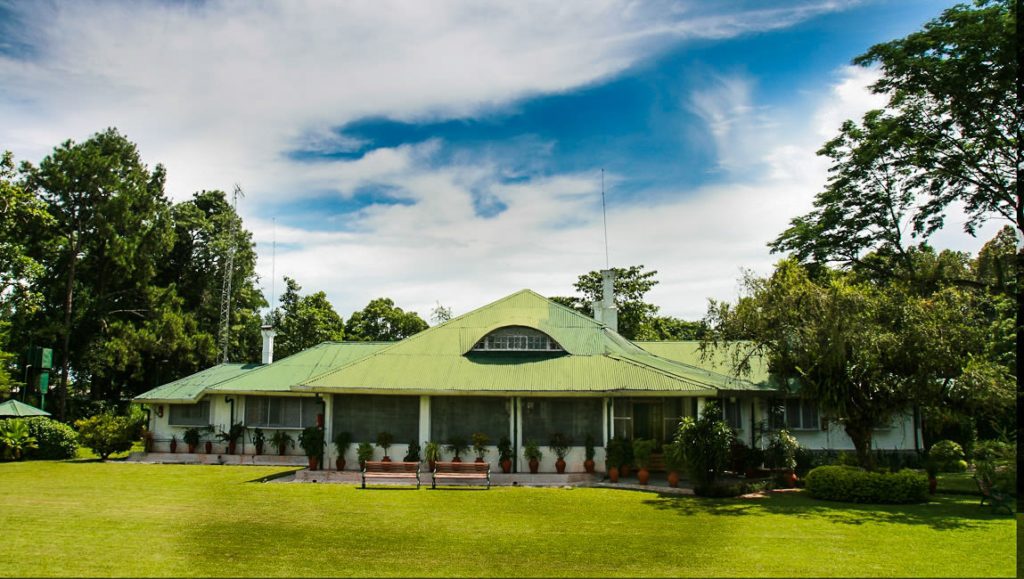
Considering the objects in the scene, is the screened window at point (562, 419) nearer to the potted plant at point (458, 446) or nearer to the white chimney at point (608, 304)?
the potted plant at point (458, 446)

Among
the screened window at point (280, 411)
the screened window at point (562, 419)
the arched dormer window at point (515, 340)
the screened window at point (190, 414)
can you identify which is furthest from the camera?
the screened window at point (190, 414)

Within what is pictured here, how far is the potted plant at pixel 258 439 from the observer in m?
27.2

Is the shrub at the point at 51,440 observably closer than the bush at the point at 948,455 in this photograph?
No

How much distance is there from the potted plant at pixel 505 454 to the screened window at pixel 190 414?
44.3 ft

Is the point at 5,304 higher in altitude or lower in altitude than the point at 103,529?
higher

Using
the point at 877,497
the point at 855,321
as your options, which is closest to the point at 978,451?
the point at 877,497

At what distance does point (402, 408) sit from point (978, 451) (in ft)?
50.3

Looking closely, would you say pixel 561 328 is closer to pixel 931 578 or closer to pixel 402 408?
pixel 402 408

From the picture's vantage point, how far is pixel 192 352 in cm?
4009

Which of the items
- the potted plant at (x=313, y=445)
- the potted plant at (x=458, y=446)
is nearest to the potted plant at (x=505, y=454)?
the potted plant at (x=458, y=446)

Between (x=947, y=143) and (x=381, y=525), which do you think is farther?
(x=947, y=143)

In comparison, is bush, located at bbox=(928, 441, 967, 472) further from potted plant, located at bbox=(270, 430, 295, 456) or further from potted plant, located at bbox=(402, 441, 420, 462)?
potted plant, located at bbox=(270, 430, 295, 456)

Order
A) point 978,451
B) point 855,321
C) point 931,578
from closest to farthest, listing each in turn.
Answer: point 931,578
point 978,451
point 855,321

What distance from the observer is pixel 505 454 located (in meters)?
21.5
